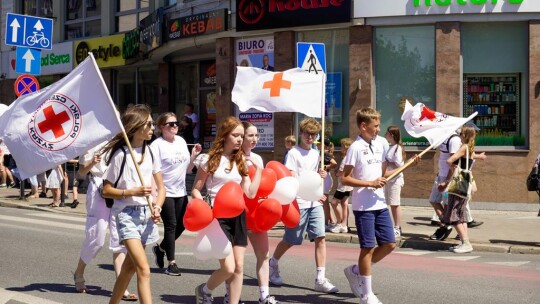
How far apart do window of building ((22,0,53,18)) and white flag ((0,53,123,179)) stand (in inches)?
1021

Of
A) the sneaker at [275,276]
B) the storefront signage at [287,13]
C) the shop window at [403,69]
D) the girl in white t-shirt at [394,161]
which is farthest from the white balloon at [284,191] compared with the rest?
the storefront signage at [287,13]

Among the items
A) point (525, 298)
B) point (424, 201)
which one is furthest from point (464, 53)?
point (525, 298)

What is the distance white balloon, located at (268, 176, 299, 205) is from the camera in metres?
7.69

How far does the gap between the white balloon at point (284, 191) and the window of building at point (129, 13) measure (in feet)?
67.1

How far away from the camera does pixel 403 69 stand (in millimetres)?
18844

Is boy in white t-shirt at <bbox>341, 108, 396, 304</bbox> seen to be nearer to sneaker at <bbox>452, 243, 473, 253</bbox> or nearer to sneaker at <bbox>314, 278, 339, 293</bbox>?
sneaker at <bbox>314, 278, 339, 293</bbox>

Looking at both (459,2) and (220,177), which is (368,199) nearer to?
(220,177)

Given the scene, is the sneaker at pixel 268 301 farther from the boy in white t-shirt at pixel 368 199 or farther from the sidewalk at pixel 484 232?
the sidewalk at pixel 484 232

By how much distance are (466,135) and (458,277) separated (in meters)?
3.11

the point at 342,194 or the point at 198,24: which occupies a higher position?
the point at 198,24

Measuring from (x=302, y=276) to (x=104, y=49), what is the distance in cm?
2005

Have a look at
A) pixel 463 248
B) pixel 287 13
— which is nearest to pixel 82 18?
pixel 287 13

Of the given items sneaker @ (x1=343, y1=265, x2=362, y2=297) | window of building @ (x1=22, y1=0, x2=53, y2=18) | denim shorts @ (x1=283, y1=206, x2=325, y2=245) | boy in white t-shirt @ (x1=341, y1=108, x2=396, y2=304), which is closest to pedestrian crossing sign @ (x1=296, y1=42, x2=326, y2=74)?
denim shorts @ (x1=283, y1=206, x2=325, y2=245)

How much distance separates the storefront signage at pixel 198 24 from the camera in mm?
21062
